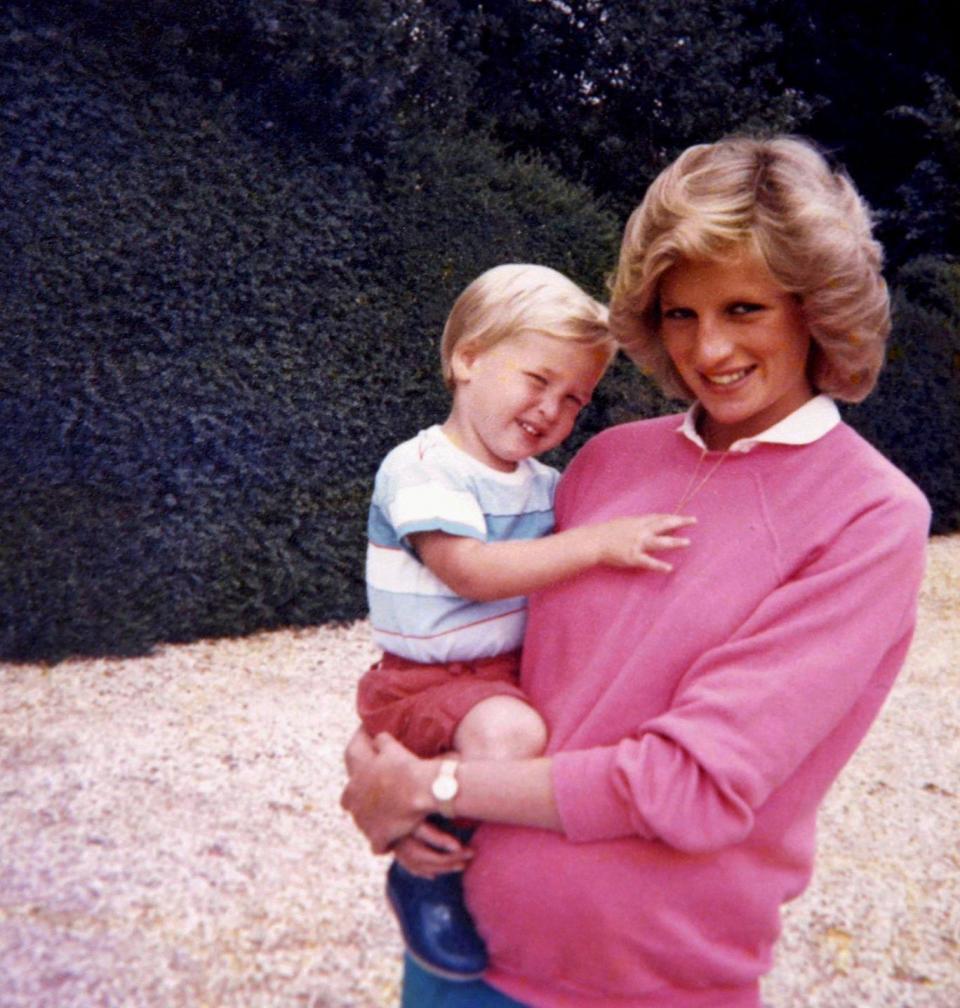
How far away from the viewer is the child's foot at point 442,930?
1593 mm

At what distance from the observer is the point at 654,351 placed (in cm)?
192

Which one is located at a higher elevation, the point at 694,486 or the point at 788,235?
the point at 788,235

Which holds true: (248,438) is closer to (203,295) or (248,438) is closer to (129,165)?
(203,295)

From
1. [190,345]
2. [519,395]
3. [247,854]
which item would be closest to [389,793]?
[519,395]

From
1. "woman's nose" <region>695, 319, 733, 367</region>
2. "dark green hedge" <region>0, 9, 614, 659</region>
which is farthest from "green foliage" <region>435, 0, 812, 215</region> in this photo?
"woman's nose" <region>695, 319, 733, 367</region>

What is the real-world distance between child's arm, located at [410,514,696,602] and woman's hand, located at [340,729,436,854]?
29 centimetres

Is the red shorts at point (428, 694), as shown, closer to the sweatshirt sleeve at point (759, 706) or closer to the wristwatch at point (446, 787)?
the wristwatch at point (446, 787)

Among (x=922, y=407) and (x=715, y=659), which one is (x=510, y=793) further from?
(x=922, y=407)

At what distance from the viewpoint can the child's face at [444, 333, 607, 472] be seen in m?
2.03

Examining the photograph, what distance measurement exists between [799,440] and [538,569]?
1.43 feet

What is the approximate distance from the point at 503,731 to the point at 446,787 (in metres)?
0.14

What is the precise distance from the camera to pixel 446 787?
155cm

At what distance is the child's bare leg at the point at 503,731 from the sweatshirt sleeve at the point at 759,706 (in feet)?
0.52

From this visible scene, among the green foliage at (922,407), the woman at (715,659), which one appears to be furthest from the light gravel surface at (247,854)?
the green foliage at (922,407)
